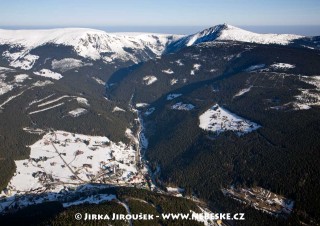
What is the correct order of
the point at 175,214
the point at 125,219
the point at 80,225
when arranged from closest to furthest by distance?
the point at 80,225 → the point at 125,219 → the point at 175,214

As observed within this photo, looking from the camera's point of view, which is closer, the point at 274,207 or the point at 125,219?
the point at 125,219

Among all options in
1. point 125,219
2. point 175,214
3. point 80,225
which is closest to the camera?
point 80,225

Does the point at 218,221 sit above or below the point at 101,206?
below

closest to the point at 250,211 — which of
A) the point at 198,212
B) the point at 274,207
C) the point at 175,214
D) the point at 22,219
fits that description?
the point at 274,207

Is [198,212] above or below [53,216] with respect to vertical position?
below

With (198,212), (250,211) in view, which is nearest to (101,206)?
(198,212)

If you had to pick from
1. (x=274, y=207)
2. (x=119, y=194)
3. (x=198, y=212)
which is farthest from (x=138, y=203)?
(x=274, y=207)

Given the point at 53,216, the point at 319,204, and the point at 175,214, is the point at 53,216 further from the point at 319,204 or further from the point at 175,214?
the point at 319,204

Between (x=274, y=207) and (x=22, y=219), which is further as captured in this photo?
(x=274, y=207)

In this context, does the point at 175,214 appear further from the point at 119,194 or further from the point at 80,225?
the point at 80,225
